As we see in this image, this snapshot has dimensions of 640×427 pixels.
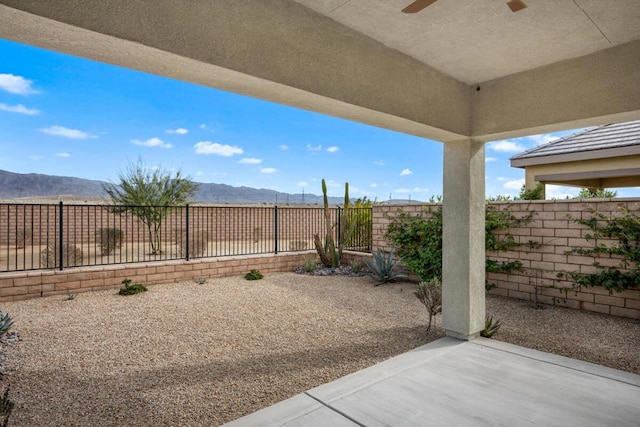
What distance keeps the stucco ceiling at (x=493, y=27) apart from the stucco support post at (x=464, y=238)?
1.02 meters

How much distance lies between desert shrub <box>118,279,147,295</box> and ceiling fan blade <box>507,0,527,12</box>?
686cm

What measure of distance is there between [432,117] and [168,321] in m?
4.25

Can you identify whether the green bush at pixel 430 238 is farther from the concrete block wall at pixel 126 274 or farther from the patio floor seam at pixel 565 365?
the concrete block wall at pixel 126 274

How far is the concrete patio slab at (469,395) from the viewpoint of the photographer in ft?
8.06

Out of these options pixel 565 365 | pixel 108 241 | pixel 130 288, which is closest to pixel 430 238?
pixel 565 365

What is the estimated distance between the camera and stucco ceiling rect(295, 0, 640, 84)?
94.2 inches

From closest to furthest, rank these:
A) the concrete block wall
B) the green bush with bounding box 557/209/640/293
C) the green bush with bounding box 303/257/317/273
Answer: the green bush with bounding box 557/209/640/293 < the concrete block wall < the green bush with bounding box 303/257/317/273

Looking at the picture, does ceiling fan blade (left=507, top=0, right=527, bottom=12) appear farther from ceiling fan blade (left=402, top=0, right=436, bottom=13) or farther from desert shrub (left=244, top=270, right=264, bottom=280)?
desert shrub (left=244, top=270, right=264, bottom=280)

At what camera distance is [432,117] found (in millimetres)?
3455

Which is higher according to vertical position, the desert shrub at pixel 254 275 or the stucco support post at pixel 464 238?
the stucco support post at pixel 464 238

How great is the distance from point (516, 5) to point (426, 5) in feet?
2.06

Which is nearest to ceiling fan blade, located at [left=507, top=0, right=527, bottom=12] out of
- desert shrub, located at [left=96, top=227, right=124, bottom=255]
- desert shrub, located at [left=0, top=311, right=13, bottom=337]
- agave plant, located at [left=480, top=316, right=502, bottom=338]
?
agave plant, located at [left=480, top=316, right=502, bottom=338]

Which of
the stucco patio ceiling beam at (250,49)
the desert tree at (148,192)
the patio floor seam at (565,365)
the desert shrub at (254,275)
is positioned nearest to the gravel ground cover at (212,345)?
the patio floor seam at (565,365)

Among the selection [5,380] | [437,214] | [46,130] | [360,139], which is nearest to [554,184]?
[437,214]
